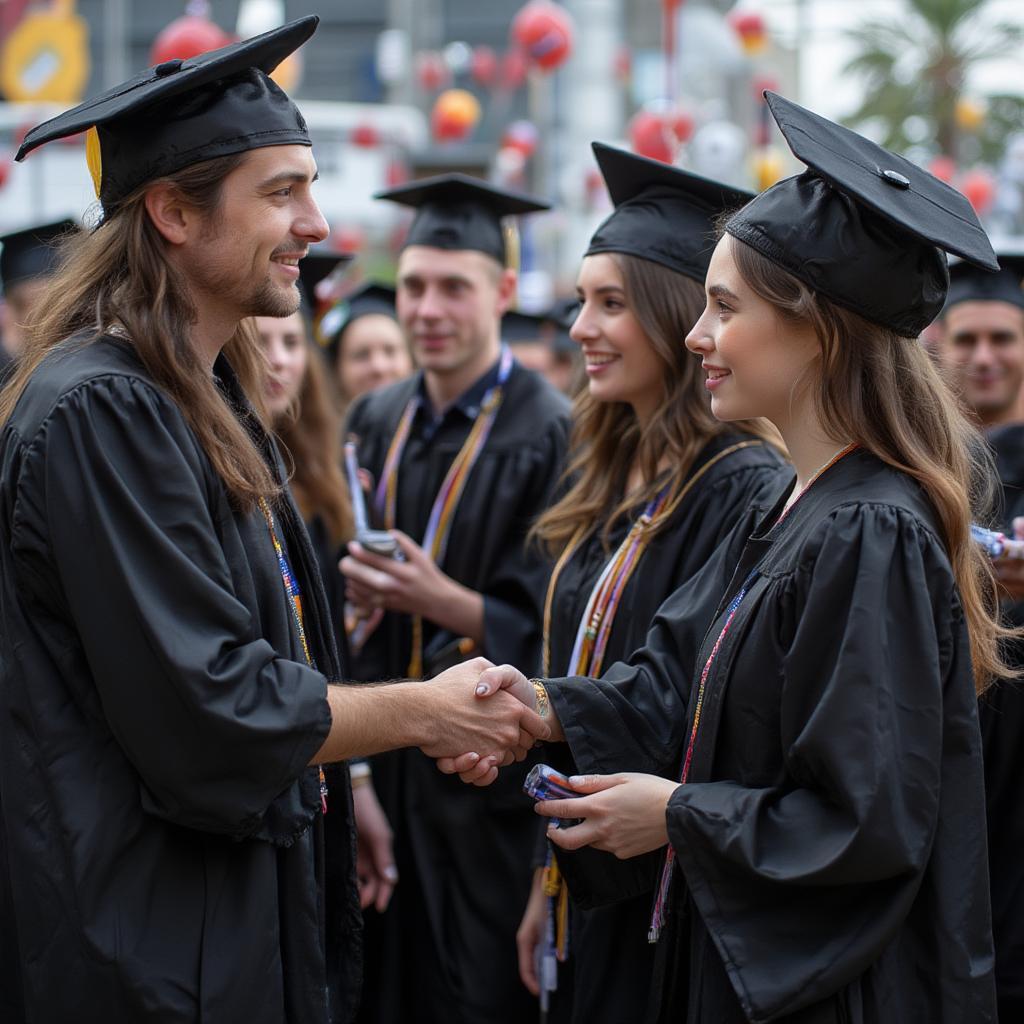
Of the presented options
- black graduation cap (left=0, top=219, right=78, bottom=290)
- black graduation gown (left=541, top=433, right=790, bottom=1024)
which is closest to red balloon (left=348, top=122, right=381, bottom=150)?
black graduation cap (left=0, top=219, right=78, bottom=290)

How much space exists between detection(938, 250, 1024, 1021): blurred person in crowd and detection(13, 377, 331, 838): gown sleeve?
153 centimetres

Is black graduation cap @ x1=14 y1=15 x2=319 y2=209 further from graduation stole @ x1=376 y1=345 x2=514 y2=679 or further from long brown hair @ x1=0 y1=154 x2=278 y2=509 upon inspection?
graduation stole @ x1=376 y1=345 x2=514 y2=679

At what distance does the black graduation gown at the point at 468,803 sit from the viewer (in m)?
4.02

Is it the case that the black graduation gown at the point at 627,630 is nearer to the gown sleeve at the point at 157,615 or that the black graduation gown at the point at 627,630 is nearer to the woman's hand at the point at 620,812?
the woman's hand at the point at 620,812

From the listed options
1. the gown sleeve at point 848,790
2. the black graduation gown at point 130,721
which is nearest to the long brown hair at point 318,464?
the black graduation gown at point 130,721

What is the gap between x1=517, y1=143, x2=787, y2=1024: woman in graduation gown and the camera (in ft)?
10.4

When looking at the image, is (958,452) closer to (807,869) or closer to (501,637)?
(807,869)

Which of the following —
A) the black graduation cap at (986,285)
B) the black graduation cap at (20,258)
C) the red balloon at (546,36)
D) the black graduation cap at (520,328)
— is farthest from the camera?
the red balloon at (546,36)

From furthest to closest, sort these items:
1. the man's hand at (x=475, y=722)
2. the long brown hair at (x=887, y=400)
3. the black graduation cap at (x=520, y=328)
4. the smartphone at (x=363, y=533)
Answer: the black graduation cap at (x=520, y=328) < the smartphone at (x=363, y=533) < the man's hand at (x=475, y=722) < the long brown hair at (x=887, y=400)

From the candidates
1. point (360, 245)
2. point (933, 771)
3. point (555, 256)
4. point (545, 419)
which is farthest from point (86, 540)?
point (555, 256)

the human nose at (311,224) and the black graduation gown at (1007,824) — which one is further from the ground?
the human nose at (311,224)

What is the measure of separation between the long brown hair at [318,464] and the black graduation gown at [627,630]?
1.10 m

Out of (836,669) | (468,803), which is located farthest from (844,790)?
(468,803)

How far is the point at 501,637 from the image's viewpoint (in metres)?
4.09
